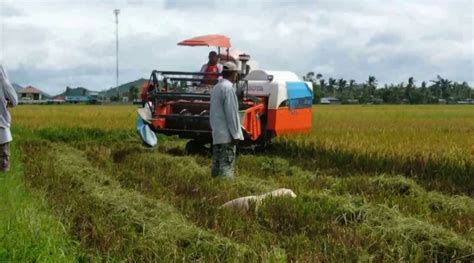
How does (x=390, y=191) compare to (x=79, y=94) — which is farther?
(x=79, y=94)

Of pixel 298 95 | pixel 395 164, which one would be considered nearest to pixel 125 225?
pixel 395 164

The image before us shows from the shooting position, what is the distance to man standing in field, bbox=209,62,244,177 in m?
8.45

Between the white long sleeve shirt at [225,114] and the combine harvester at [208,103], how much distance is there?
183cm

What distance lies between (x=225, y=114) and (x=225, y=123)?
11cm

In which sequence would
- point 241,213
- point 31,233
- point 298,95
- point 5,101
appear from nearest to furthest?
point 31,233
point 241,213
point 5,101
point 298,95

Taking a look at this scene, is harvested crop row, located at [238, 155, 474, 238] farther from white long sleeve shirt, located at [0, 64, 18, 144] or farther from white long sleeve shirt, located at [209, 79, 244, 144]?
white long sleeve shirt, located at [0, 64, 18, 144]

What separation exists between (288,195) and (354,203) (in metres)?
0.71

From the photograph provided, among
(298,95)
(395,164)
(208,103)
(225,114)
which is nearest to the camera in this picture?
(225,114)

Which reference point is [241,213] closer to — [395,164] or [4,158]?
[4,158]

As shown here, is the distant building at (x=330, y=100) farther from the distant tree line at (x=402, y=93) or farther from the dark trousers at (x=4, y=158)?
the dark trousers at (x=4, y=158)

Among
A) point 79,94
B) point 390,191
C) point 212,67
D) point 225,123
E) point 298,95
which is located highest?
point 212,67

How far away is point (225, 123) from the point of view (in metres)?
8.58

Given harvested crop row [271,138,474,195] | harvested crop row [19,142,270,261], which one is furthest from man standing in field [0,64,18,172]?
harvested crop row [271,138,474,195]

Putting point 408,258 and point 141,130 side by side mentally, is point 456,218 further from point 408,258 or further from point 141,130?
point 141,130
